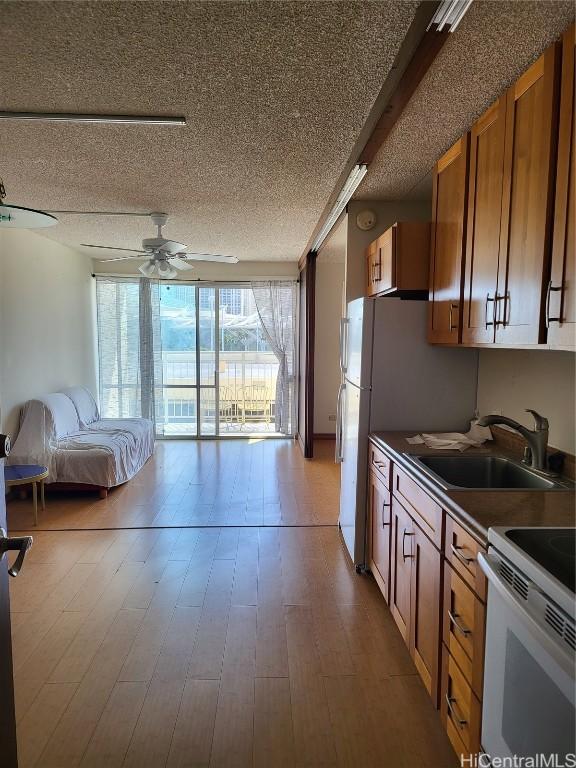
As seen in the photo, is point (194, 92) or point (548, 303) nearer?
point (548, 303)

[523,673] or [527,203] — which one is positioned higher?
[527,203]

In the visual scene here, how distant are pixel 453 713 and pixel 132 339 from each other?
585cm

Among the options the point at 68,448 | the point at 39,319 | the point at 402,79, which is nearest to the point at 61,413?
the point at 68,448

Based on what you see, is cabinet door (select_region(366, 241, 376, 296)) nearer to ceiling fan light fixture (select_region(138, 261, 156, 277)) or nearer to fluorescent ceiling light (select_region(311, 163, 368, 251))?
fluorescent ceiling light (select_region(311, 163, 368, 251))

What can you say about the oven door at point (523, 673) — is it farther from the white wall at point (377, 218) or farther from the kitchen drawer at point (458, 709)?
the white wall at point (377, 218)

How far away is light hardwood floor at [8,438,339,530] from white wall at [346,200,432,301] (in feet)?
6.77

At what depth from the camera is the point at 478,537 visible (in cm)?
137

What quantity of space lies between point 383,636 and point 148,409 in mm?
4908

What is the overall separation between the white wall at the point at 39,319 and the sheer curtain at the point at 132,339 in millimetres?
287

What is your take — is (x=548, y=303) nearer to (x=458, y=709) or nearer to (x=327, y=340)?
(x=458, y=709)

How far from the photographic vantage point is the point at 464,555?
1468 millimetres

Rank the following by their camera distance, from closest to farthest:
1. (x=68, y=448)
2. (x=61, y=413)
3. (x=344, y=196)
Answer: (x=344, y=196), (x=68, y=448), (x=61, y=413)

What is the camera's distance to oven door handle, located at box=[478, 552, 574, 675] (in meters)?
0.91

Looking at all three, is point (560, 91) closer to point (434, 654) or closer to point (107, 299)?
point (434, 654)
